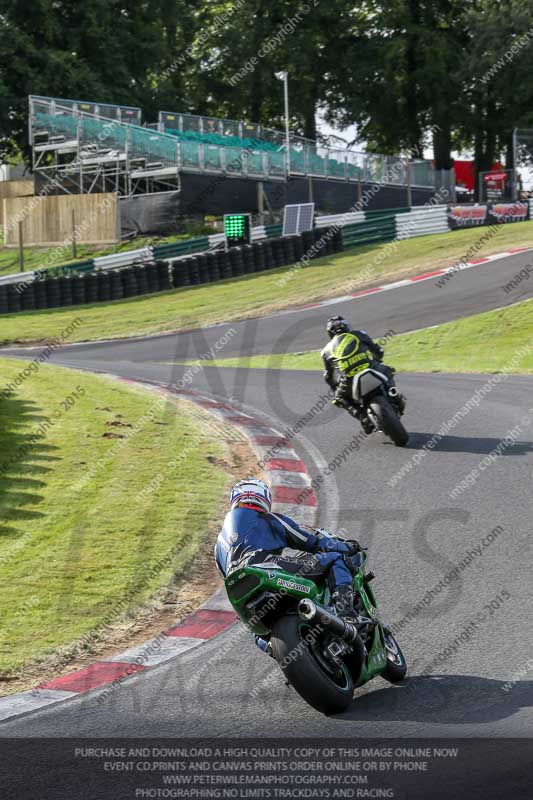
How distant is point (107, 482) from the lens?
10805 mm

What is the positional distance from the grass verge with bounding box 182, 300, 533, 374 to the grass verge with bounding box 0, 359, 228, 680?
703 centimetres

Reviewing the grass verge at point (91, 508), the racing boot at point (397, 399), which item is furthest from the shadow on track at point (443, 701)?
the racing boot at point (397, 399)

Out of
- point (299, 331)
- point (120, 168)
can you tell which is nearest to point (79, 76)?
point (120, 168)

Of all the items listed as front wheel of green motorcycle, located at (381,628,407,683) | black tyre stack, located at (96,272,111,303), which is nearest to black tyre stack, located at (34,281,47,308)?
black tyre stack, located at (96,272,111,303)

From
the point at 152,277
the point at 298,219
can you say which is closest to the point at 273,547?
the point at 152,277

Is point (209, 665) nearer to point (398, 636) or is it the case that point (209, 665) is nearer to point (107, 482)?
point (398, 636)

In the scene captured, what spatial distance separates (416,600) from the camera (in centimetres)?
723

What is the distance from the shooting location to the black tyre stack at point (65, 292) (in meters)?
32.6

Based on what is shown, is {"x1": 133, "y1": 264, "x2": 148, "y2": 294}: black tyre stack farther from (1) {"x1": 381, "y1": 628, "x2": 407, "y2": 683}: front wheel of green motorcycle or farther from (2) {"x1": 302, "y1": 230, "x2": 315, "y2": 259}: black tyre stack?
(1) {"x1": 381, "y1": 628, "x2": 407, "y2": 683}: front wheel of green motorcycle

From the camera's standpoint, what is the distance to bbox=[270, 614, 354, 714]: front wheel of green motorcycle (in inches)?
207

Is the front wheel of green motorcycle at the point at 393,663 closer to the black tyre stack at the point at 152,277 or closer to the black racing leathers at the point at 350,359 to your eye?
the black racing leathers at the point at 350,359

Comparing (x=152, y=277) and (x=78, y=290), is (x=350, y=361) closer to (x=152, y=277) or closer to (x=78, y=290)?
(x=78, y=290)

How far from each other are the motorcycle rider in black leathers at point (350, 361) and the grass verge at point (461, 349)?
7.38 meters

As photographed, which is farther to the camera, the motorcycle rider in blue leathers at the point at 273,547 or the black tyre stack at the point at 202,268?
the black tyre stack at the point at 202,268
